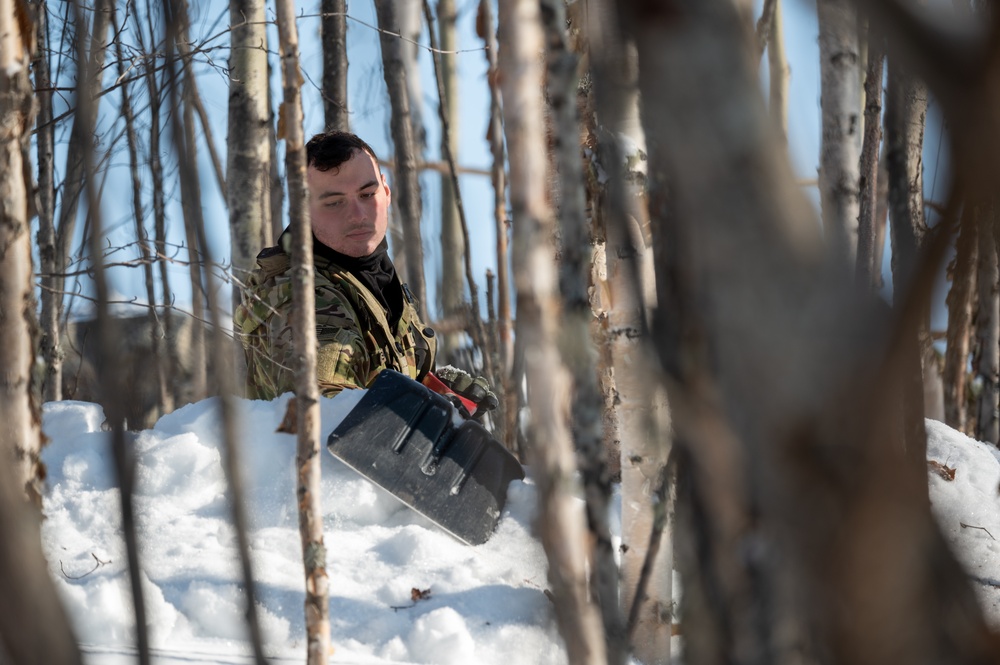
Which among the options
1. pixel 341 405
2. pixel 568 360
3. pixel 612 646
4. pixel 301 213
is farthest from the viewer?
pixel 341 405

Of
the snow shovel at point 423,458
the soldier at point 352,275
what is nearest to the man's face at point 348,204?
the soldier at point 352,275

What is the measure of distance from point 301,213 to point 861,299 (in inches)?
59.8

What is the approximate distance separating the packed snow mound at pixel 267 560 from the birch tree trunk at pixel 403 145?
2897 mm

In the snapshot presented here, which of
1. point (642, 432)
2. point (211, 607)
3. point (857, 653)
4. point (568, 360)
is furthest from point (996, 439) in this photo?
point (857, 653)

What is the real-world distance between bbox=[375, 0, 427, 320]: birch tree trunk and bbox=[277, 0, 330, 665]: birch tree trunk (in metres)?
3.86

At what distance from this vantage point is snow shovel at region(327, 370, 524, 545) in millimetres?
2834

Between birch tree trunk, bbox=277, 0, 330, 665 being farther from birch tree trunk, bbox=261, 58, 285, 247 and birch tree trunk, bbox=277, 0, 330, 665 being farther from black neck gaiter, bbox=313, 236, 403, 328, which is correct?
birch tree trunk, bbox=261, 58, 285, 247

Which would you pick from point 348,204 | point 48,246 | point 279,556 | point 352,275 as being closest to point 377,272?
point 352,275

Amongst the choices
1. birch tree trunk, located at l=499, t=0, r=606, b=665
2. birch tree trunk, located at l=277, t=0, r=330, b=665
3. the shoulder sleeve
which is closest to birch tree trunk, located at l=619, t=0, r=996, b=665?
birch tree trunk, located at l=499, t=0, r=606, b=665

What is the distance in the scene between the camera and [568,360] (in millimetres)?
1100

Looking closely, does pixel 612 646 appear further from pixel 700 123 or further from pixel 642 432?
pixel 642 432

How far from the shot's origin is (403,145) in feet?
19.7

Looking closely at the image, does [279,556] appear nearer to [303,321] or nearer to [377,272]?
[303,321]

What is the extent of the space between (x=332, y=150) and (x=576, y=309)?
2.77 meters
